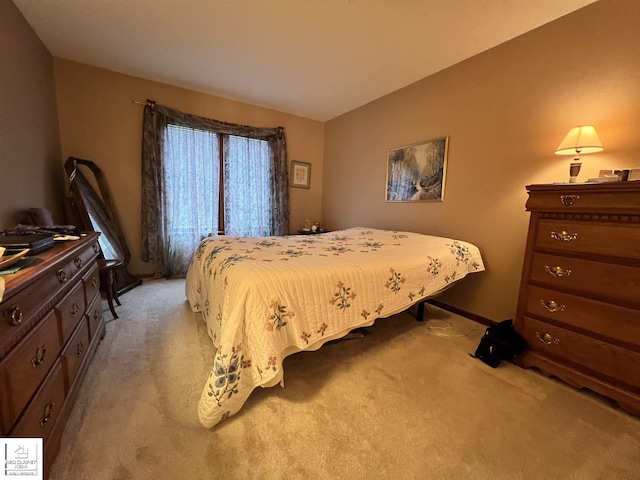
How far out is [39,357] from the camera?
3.21 feet

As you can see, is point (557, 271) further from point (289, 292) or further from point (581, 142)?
point (289, 292)

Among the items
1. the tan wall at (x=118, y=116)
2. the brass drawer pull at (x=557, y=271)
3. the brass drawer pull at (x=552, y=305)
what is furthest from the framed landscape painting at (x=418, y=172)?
the tan wall at (x=118, y=116)

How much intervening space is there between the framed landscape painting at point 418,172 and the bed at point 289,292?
77 centimetres

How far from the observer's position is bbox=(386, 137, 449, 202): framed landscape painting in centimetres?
279

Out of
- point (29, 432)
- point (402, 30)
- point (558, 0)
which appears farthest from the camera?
point (402, 30)

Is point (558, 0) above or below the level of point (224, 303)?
above

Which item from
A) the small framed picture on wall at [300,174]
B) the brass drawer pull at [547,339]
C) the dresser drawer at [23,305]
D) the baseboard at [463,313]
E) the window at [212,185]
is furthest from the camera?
the small framed picture on wall at [300,174]

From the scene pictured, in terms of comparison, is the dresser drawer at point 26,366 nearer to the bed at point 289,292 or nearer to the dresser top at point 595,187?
the bed at point 289,292

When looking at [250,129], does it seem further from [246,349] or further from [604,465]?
[604,465]

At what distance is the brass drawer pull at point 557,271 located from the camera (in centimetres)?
158

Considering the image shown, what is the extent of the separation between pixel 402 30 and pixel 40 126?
3355mm

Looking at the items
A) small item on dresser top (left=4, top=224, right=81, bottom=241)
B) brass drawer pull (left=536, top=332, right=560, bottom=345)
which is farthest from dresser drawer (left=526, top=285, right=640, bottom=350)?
small item on dresser top (left=4, top=224, right=81, bottom=241)

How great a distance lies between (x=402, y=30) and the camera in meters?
2.16

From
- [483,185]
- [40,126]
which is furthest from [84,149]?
[483,185]
